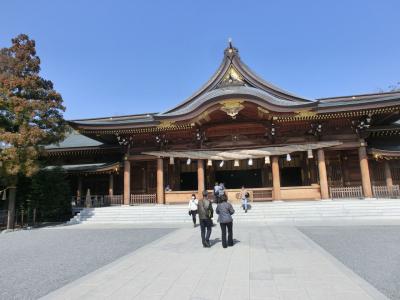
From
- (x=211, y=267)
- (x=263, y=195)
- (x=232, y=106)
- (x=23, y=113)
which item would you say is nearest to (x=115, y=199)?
(x=23, y=113)

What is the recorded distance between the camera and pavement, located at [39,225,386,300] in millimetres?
4434

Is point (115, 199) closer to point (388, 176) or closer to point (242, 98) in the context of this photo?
point (242, 98)

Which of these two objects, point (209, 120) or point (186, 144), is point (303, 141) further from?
point (186, 144)

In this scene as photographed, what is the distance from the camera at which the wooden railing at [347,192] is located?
17047mm

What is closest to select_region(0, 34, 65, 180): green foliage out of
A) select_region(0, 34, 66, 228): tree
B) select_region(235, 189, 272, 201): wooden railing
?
select_region(0, 34, 66, 228): tree

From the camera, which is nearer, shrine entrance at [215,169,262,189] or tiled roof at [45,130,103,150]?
shrine entrance at [215,169,262,189]

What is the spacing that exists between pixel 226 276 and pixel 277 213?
9821 mm

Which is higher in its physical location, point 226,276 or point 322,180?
point 322,180

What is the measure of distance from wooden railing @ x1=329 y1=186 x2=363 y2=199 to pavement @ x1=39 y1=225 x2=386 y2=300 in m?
10.5

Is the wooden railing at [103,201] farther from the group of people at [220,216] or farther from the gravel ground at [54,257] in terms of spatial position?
the group of people at [220,216]

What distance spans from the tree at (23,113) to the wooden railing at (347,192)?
53.8ft

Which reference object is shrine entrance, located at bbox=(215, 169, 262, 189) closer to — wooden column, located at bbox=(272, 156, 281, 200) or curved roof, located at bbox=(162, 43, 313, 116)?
wooden column, located at bbox=(272, 156, 281, 200)

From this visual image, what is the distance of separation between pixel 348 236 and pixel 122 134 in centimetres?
1430

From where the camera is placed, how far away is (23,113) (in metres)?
14.1
